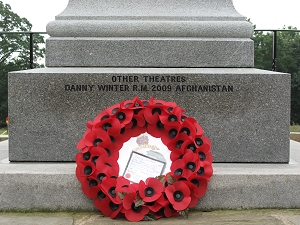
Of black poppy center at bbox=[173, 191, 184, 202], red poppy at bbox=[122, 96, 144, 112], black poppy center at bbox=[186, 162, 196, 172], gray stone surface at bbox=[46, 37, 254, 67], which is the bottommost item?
black poppy center at bbox=[173, 191, 184, 202]

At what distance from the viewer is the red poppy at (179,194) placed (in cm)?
416

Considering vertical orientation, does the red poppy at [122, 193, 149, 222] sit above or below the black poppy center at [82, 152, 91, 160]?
below

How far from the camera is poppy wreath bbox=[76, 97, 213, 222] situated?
4.16m

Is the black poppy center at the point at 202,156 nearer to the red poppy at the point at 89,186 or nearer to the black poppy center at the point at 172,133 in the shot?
the black poppy center at the point at 172,133

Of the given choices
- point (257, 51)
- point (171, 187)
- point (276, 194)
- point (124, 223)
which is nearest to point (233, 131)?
point (276, 194)

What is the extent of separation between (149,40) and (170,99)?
0.71m

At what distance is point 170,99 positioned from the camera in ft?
17.2

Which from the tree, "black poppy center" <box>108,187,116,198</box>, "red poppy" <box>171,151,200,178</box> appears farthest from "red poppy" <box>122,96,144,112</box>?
the tree

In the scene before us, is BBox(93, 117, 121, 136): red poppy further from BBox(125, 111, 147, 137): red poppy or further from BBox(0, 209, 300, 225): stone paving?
BBox(0, 209, 300, 225): stone paving

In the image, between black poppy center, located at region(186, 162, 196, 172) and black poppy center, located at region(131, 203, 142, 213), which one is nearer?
black poppy center, located at region(131, 203, 142, 213)

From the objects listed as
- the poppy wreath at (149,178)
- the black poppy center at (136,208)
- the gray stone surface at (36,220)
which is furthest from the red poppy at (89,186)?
the black poppy center at (136,208)

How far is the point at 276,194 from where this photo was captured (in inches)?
179

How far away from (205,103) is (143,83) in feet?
2.05

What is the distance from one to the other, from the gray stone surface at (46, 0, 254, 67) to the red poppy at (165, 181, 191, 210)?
1.74m
